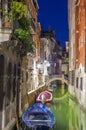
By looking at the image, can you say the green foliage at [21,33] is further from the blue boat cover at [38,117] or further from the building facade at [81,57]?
the building facade at [81,57]

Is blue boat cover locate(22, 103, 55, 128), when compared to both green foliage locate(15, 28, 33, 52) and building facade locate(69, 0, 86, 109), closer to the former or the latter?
green foliage locate(15, 28, 33, 52)

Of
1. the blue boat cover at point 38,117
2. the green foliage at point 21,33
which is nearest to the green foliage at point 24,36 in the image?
the green foliage at point 21,33

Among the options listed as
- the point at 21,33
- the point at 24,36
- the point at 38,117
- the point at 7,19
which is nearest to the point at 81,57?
the point at 38,117

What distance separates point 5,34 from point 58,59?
7168cm

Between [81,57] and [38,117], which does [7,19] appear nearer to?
[38,117]

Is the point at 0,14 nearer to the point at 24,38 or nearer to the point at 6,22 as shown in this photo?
the point at 6,22

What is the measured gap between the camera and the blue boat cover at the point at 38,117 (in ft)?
50.0

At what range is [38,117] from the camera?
1579cm

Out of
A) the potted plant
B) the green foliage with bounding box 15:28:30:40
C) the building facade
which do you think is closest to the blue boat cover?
the green foliage with bounding box 15:28:30:40

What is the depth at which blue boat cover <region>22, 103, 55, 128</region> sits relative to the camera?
600 inches

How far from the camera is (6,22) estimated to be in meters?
11.5

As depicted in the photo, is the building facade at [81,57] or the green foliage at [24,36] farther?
the building facade at [81,57]

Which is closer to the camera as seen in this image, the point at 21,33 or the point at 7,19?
the point at 7,19

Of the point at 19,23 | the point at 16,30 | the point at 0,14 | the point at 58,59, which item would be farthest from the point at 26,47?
the point at 58,59
